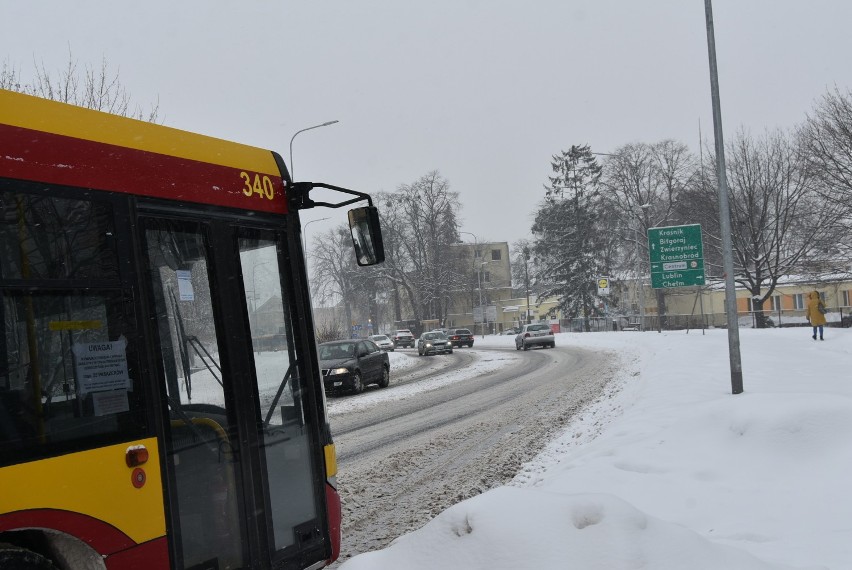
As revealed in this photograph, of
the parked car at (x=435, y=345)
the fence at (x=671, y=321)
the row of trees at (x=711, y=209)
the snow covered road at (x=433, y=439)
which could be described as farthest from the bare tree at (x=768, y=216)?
the snow covered road at (x=433, y=439)

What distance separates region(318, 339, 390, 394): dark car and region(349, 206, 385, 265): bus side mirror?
46.6 feet

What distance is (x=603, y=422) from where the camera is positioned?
36.0 feet

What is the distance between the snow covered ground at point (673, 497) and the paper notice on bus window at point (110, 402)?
1.66 m

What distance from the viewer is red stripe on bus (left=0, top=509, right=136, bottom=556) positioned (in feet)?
9.09

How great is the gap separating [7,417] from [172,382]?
34.3 inches

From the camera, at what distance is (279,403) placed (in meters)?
4.32

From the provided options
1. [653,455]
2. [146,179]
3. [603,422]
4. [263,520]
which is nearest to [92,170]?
[146,179]

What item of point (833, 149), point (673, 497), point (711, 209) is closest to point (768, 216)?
point (711, 209)

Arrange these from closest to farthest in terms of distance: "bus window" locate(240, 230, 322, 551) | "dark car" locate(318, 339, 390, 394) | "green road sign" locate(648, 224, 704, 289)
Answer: "bus window" locate(240, 230, 322, 551)
"dark car" locate(318, 339, 390, 394)
"green road sign" locate(648, 224, 704, 289)

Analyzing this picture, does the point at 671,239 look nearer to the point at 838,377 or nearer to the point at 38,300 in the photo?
the point at 838,377

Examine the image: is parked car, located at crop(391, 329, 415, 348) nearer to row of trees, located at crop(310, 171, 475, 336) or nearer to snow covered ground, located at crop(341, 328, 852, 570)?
row of trees, located at crop(310, 171, 475, 336)

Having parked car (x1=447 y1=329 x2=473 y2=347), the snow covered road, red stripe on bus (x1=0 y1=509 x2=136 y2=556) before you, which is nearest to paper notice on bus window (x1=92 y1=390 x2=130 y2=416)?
red stripe on bus (x1=0 y1=509 x2=136 y2=556)

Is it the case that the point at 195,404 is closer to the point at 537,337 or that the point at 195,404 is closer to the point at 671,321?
the point at 537,337

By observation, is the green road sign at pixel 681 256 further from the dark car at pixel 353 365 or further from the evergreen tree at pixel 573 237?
the evergreen tree at pixel 573 237
